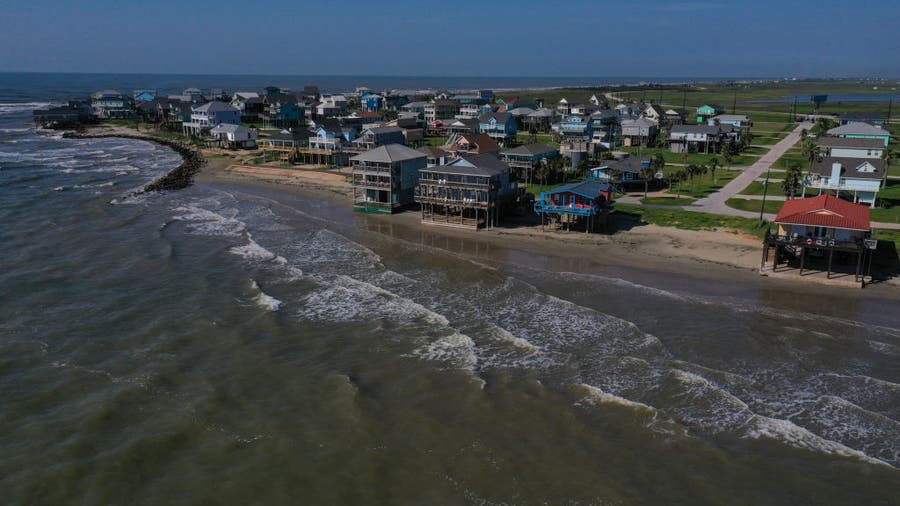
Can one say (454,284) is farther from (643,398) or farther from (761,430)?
(761,430)

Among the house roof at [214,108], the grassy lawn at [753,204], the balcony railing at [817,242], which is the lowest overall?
the grassy lawn at [753,204]

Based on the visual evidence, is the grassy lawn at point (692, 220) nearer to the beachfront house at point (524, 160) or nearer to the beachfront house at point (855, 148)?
the beachfront house at point (524, 160)

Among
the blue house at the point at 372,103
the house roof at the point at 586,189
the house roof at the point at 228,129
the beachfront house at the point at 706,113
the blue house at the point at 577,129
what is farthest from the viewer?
the blue house at the point at 372,103

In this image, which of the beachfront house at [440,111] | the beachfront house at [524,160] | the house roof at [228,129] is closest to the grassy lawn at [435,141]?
the beachfront house at [440,111]

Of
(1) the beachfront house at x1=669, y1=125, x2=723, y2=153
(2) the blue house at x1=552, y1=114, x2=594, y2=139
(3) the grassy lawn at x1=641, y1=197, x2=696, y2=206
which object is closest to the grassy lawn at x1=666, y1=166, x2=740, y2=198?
(3) the grassy lawn at x1=641, y1=197, x2=696, y2=206

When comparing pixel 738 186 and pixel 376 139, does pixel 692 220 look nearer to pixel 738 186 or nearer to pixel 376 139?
pixel 738 186
